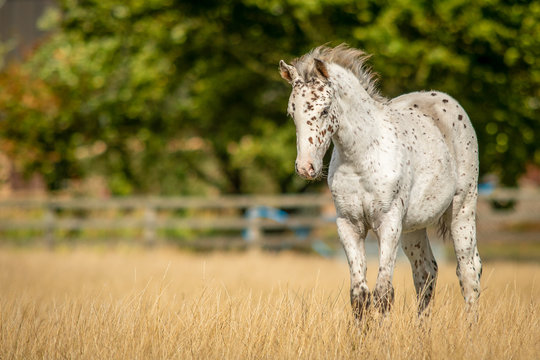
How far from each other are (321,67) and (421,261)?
2312mm

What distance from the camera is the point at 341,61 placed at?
5426mm

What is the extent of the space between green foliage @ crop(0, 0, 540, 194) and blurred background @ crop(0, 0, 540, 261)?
0.03 meters

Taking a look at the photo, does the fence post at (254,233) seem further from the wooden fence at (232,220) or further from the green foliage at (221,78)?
the green foliage at (221,78)

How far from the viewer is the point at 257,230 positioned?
51.6ft

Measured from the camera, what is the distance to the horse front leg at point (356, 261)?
16.6 ft

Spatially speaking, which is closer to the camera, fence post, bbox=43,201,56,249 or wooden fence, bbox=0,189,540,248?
wooden fence, bbox=0,189,540,248

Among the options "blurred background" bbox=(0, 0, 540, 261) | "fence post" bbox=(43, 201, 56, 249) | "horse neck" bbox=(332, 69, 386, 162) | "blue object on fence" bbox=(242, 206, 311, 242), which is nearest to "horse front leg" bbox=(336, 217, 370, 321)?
"horse neck" bbox=(332, 69, 386, 162)

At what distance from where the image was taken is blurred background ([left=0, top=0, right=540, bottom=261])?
12.5 m

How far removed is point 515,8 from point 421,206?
7.34 m

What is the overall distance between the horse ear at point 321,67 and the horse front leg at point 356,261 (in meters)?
1.10

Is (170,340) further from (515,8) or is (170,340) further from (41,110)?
(41,110)

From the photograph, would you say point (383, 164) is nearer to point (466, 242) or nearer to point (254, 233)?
point (466, 242)

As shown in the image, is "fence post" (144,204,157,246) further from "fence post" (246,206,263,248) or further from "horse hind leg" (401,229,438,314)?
"horse hind leg" (401,229,438,314)

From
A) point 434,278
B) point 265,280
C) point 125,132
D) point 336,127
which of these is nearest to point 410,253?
point 434,278
